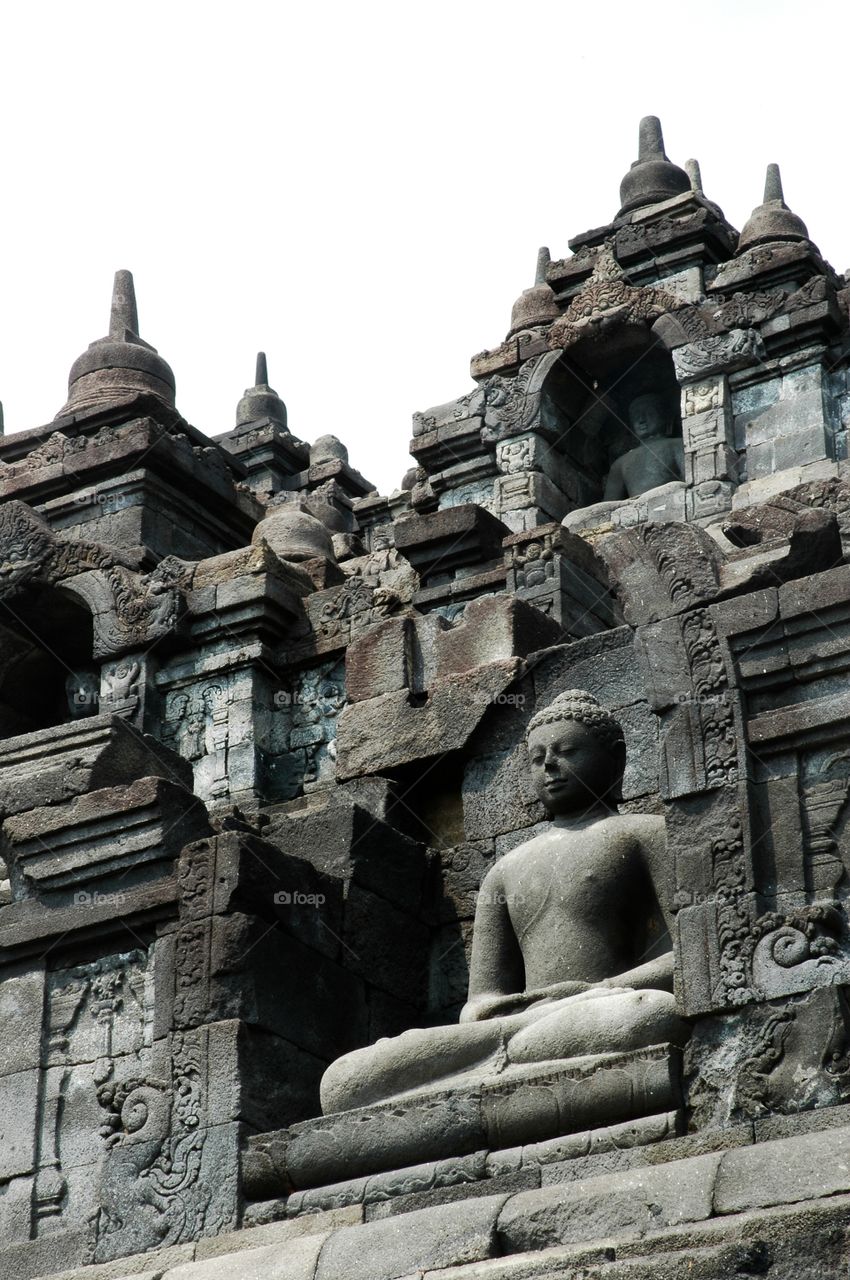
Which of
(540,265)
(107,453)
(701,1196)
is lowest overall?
(701,1196)

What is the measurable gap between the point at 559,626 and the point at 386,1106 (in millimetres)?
4633

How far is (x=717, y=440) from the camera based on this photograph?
20.2 meters

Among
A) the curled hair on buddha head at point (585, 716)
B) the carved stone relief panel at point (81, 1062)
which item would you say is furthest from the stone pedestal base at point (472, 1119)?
the curled hair on buddha head at point (585, 716)

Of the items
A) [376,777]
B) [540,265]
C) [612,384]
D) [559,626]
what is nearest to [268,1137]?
[376,777]

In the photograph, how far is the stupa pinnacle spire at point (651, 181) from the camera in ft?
75.6

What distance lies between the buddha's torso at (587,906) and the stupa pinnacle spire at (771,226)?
1050 centimetres

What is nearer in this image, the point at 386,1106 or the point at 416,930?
the point at 386,1106

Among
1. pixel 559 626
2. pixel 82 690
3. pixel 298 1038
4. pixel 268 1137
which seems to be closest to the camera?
pixel 268 1137

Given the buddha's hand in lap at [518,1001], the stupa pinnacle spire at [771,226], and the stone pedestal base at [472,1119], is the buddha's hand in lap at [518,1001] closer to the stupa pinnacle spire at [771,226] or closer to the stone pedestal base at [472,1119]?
the stone pedestal base at [472,1119]

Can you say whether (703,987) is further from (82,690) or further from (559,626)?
(82,690)

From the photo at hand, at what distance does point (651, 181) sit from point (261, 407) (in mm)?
8430

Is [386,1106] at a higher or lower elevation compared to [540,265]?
lower

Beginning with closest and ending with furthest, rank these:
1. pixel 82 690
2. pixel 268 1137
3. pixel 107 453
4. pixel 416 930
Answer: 1. pixel 268 1137
2. pixel 416 930
3. pixel 82 690
4. pixel 107 453

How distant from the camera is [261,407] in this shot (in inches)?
1198
